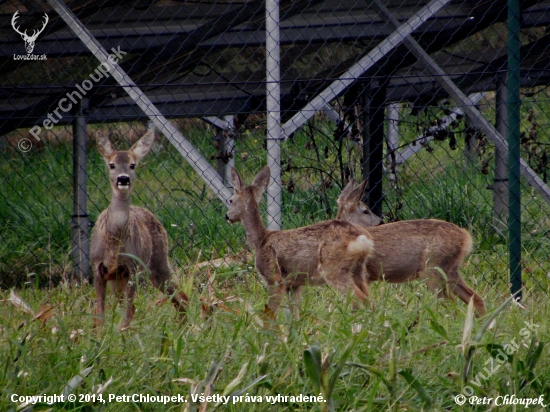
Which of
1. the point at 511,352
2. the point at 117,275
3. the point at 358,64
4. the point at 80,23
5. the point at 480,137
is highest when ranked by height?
the point at 80,23

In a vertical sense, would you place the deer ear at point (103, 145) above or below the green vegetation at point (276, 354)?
above

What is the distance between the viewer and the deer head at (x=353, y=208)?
7387 millimetres

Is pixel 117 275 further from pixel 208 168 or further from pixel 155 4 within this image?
pixel 155 4

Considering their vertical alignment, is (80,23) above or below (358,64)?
above

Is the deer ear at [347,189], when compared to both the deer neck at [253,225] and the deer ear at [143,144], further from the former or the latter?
the deer ear at [143,144]

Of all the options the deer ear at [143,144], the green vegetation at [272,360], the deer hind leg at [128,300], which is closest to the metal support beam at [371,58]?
the deer ear at [143,144]

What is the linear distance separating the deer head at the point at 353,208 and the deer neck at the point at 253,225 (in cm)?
113

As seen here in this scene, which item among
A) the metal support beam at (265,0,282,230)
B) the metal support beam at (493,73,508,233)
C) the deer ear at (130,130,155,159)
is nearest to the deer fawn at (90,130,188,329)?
the deer ear at (130,130,155,159)

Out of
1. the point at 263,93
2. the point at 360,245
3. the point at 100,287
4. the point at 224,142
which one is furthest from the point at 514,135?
the point at 224,142

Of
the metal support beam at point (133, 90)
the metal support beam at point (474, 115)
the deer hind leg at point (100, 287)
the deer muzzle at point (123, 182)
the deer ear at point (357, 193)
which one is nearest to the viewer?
the deer hind leg at point (100, 287)

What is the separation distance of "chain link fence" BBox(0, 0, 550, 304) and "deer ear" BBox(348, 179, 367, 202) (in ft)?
0.66

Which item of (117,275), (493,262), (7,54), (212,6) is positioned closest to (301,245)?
(117,275)

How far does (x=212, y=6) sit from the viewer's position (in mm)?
7258

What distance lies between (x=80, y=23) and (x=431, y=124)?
323 cm
